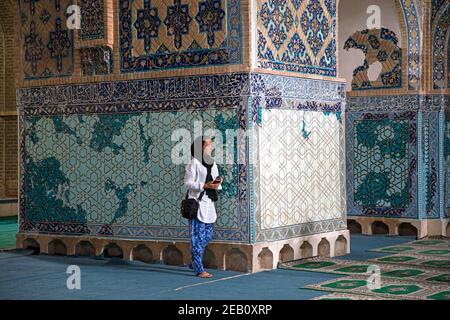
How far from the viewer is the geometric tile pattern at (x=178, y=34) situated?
785 centimetres

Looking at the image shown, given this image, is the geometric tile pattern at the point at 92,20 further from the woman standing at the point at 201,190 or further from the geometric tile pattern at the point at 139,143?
the woman standing at the point at 201,190

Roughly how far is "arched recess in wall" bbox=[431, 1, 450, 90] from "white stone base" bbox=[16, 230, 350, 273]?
3152mm

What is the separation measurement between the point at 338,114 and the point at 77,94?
283cm

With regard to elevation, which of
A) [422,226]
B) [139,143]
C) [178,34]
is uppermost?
[178,34]

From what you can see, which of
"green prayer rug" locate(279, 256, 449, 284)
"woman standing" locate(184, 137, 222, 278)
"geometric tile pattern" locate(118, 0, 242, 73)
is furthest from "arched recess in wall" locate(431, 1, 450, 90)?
"woman standing" locate(184, 137, 222, 278)

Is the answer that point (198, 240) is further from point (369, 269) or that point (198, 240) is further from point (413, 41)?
point (413, 41)

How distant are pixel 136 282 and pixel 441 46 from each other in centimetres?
600

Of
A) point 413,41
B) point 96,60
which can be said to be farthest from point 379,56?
point 96,60

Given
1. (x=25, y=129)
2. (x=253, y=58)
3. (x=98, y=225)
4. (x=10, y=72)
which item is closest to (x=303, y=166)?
(x=253, y=58)

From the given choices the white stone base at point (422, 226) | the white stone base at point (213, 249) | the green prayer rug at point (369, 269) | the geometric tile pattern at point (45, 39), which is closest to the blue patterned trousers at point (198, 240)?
the white stone base at point (213, 249)

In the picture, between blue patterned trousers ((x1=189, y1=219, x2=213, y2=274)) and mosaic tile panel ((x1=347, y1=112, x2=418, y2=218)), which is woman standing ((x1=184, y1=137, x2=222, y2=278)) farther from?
mosaic tile panel ((x1=347, y1=112, x2=418, y2=218))

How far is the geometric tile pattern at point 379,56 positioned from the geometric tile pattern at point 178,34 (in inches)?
159

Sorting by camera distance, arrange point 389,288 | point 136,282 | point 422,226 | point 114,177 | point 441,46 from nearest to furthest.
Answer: point 389,288, point 136,282, point 114,177, point 422,226, point 441,46

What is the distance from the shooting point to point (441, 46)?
11.2 m
